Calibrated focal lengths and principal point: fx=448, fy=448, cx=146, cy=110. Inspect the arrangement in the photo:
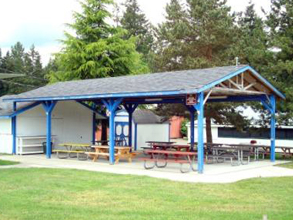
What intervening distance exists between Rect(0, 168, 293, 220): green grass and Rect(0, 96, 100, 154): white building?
9975mm

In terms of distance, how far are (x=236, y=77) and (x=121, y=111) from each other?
492 inches

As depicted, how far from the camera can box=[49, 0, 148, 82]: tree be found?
3334cm

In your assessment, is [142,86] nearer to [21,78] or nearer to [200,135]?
[200,135]

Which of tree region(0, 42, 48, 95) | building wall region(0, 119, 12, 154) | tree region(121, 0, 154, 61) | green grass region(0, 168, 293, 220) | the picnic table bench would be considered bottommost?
green grass region(0, 168, 293, 220)

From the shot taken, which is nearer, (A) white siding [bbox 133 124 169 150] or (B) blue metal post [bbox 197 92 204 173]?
(B) blue metal post [bbox 197 92 204 173]

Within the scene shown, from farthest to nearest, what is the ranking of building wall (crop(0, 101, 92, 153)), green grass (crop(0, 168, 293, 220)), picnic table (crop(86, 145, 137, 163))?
building wall (crop(0, 101, 92, 153))
picnic table (crop(86, 145, 137, 163))
green grass (crop(0, 168, 293, 220))

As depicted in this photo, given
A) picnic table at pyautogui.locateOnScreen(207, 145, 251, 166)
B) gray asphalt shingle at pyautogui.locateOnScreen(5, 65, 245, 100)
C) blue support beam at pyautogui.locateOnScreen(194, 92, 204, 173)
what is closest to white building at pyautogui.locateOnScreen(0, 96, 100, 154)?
gray asphalt shingle at pyautogui.locateOnScreen(5, 65, 245, 100)

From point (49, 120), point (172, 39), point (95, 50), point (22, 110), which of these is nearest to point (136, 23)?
point (95, 50)

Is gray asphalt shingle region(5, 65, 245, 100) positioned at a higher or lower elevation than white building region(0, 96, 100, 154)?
higher

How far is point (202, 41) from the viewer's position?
2428cm

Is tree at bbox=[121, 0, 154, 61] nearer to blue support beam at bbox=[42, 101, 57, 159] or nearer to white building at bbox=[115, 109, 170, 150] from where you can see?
white building at bbox=[115, 109, 170, 150]

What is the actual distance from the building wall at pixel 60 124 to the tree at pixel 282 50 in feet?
35.7

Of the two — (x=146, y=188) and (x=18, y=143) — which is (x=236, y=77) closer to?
(x=146, y=188)

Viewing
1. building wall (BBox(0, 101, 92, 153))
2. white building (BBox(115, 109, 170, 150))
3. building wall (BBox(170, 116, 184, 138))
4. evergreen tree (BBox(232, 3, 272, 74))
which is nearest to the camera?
evergreen tree (BBox(232, 3, 272, 74))
